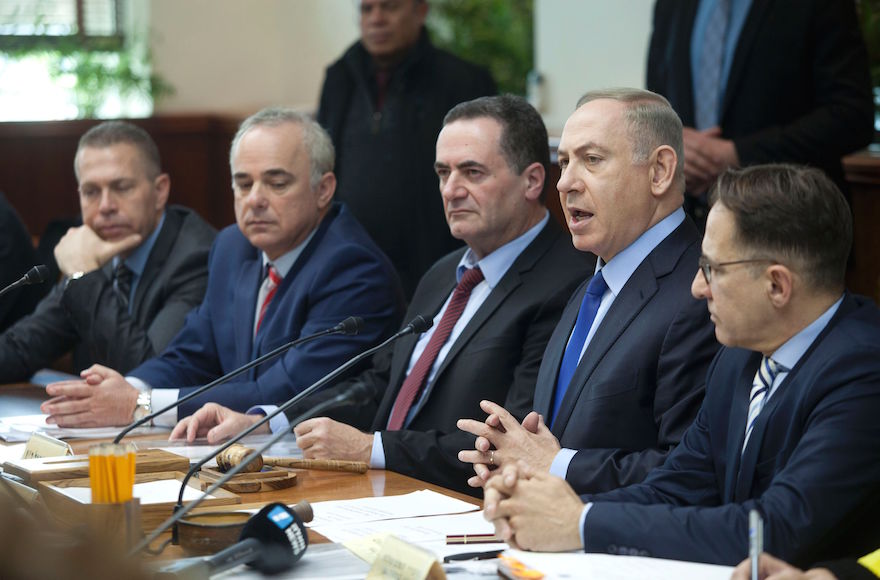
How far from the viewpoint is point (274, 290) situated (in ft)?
12.3

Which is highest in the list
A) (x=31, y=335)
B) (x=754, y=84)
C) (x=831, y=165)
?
(x=754, y=84)

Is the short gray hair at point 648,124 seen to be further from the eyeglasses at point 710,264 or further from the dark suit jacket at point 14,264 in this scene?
the dark suit jacket at point 14,264

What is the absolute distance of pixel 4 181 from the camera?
24.9ft

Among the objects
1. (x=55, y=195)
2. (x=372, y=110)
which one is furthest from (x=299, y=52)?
(x=372, y=110)

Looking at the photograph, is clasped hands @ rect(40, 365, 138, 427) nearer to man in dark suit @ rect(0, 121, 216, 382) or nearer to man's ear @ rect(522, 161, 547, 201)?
man in dark suit @ rect(0, 121, 216, 382)

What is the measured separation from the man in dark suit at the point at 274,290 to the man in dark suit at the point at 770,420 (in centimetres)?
150

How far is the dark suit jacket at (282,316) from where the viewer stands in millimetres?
3490

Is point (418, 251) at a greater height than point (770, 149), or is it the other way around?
point (770, 149)

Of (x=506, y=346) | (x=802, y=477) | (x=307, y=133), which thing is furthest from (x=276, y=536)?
(x=307, y=133)

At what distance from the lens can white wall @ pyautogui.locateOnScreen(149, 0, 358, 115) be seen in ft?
26.6

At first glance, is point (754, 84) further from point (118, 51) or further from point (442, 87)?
point (118, 51)

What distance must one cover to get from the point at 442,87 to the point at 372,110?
29cm

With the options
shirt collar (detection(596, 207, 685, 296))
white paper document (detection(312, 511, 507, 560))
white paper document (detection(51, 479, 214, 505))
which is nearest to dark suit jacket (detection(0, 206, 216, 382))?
white paper document (detection(51, 479, 214, 505))

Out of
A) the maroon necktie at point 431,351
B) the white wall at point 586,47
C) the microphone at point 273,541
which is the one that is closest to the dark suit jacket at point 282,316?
the maroon necktie at point 431,351
